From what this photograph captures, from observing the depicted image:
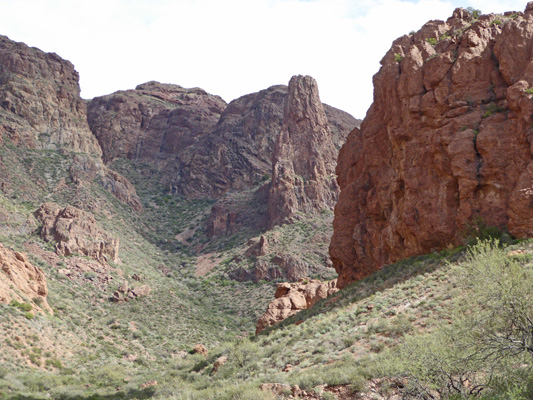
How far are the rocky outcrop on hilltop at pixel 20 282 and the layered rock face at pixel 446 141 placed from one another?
83.7 feet

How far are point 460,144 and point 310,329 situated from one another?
12015mm

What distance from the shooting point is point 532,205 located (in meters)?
21.8

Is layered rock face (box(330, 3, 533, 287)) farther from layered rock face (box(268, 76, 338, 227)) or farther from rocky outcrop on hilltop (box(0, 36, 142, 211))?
rocky outcrop on hilltop (box(0, 36, 142, 211))

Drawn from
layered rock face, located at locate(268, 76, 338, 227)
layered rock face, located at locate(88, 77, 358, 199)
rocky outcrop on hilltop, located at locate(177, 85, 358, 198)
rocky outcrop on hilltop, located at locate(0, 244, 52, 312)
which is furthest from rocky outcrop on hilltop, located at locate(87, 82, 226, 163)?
rocky outcrop on hilltop, located at locate(0, 244, 52, 312)

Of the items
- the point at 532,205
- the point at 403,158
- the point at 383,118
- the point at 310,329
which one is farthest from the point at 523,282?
the point at 383,118

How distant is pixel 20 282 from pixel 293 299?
74.2 ft

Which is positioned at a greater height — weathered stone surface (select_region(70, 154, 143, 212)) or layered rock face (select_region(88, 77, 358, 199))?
layered rock face (select_region(88, 77, 358, 199))

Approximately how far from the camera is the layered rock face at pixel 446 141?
78.9ft

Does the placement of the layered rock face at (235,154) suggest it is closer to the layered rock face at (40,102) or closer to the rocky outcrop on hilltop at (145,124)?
the rocky outcrop on hilltop at (145,124)

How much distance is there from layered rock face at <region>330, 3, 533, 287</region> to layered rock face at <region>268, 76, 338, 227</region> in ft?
179

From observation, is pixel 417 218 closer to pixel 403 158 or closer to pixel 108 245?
pixel 403 158

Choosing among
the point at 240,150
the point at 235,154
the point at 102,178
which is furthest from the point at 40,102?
the point at 240,150

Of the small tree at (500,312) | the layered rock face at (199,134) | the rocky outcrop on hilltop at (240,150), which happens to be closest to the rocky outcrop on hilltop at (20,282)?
the small tree at (500,312)

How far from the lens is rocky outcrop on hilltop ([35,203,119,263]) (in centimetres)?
6188
